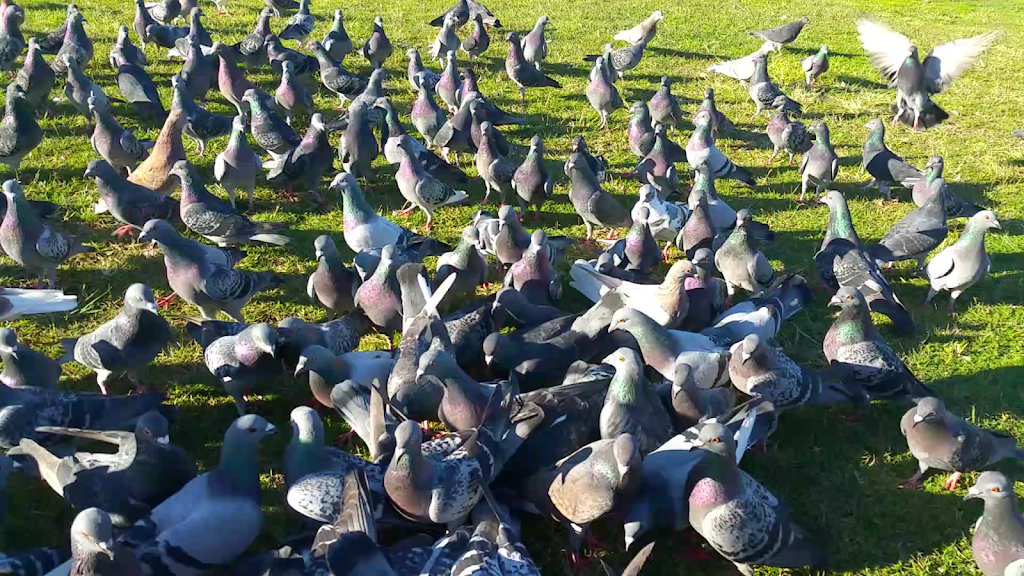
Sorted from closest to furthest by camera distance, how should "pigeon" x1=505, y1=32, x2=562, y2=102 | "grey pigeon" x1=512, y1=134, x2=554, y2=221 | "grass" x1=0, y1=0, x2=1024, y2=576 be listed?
"grass" x1=0, y1=0, x2=1024, y2=576 < "grey pigeon" x1=512, y1=134, x2=554, y2=221 < "pigeon" x1=505, y1=32, x2=562, y2=102

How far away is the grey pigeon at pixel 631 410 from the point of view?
16.2 ft

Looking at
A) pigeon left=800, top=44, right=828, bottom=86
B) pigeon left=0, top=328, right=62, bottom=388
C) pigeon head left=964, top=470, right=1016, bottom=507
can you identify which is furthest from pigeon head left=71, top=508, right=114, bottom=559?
pigeon left=800, top=44, right=828, bottom=86

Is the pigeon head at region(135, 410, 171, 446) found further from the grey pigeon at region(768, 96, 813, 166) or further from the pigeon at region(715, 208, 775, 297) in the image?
the grey pigeon at region(768, 96, 813, 166)

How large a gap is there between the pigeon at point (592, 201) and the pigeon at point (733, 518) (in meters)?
3.78

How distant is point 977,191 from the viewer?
391 inches

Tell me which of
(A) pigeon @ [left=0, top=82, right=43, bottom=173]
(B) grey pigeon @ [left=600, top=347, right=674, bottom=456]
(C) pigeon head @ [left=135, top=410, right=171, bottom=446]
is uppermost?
(A) pigeon @ [left=0, top=82, right=43, bottom=173]

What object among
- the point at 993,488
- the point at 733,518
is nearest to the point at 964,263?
the point at 993,488

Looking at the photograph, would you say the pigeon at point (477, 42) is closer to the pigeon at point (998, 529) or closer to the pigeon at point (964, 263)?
the pigeon at point (964, 263)

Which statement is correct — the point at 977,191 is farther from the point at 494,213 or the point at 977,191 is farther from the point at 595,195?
the point at 494,213

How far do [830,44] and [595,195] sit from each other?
10.9m

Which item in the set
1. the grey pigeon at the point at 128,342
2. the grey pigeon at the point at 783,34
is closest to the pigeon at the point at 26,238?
the grey pigeon at the point at 128,342

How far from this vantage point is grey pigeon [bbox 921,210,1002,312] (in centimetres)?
720

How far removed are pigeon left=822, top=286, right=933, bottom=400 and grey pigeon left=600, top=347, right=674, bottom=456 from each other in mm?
1755

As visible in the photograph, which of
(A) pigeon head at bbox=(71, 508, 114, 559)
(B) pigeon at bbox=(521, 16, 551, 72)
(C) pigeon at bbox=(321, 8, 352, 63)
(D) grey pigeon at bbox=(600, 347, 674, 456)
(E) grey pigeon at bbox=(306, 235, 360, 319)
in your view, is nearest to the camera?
(A) pigeon head at bbox=(71, 508, 114, 559)
